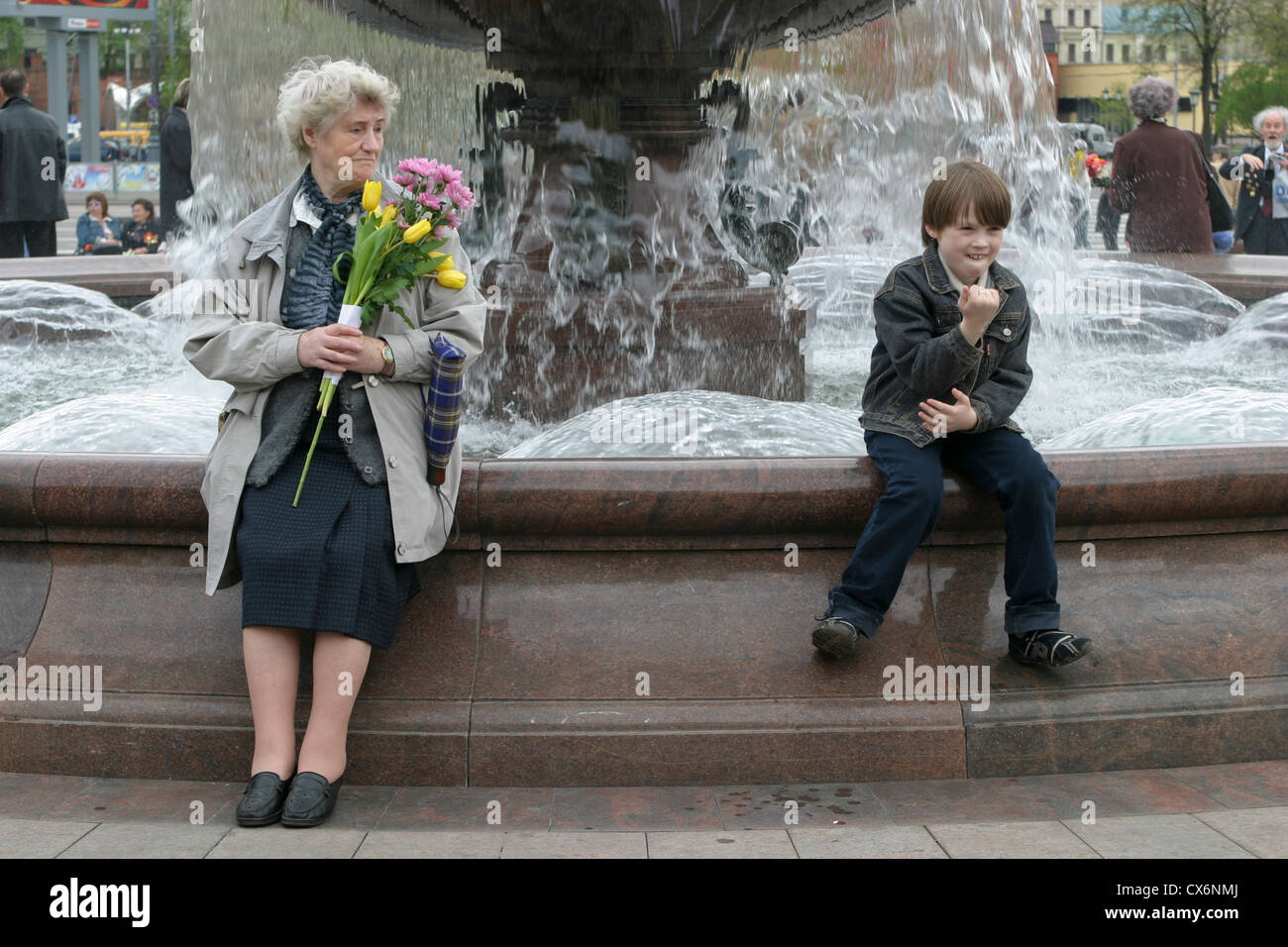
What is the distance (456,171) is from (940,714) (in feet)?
5.86

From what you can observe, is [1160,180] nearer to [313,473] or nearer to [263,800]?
[313,473]

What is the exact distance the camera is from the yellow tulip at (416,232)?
3662 millimetres

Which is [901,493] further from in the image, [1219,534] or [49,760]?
[49,760]

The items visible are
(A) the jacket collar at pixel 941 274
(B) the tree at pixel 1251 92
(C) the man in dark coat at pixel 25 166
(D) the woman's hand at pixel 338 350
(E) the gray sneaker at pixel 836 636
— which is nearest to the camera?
(D) the woman's hand at pixel 338 350

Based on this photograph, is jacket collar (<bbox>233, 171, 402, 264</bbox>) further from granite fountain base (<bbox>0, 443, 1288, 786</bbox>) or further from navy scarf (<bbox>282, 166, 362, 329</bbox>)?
granite fountain base (<bbox>0, 443, 1288, 786</bbox>)

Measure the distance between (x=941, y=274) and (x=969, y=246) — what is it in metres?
0.11

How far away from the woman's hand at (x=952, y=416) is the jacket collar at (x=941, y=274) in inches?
11.7

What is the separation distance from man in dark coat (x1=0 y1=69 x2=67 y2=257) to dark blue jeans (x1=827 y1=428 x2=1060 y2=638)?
9355 mm

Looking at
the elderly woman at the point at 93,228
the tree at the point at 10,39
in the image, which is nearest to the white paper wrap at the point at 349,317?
the elderly woman at the point at 93,228

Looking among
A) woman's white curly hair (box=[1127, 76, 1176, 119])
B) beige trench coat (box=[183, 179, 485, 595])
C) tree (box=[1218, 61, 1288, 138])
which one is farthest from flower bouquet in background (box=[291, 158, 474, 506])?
tree (box=[1218, 61, 1288, 138])

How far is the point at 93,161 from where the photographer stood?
45.2 metres

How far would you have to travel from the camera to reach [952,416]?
3871 millimetres

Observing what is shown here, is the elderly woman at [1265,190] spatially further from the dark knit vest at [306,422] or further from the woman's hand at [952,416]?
the dark knit vest at [306,422]

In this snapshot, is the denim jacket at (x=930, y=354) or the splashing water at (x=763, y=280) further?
the splashing water at (x=763, y=280)
